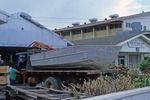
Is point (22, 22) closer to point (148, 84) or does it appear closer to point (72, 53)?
point (72, 53)

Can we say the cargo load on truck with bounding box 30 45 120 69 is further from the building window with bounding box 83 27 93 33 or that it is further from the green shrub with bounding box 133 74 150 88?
the building window with bounding box 83 27 93 33

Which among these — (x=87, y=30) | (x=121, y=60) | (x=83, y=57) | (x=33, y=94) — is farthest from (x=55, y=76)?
(x=87, y=30)

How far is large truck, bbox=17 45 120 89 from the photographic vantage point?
1975 cm

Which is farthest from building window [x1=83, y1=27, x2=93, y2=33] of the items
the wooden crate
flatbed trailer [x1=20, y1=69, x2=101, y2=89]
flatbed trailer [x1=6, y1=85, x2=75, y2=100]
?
flatbed trailer [x1=6, y1=85, x2=75, y2=100]

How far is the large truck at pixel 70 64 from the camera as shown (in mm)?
19750

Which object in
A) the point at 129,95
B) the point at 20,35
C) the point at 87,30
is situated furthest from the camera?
the point at 87,30

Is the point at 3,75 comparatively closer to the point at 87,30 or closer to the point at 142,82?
the point at 142,82

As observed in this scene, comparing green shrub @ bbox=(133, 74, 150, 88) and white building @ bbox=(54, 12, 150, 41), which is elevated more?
white building @ bbox=(54, 12, 150, 41)

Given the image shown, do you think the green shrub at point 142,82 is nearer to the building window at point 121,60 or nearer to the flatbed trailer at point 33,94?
the flatbed trailer at point 33,94

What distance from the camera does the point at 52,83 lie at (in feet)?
67.9

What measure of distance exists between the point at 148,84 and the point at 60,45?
17.6 meters

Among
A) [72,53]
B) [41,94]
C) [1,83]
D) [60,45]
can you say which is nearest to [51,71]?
[72,53]

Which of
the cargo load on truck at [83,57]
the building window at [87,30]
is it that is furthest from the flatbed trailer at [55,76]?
the building window at [87,30]

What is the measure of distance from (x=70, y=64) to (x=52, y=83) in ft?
4.43
